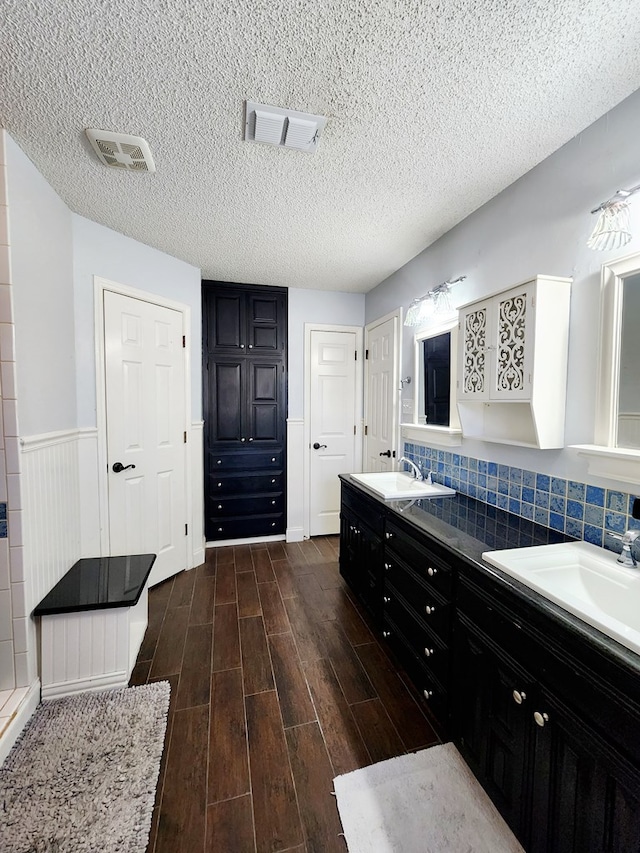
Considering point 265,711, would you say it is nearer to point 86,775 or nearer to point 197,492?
point 86,775

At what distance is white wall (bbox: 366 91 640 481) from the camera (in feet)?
4.36

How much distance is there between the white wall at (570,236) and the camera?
1.33 m

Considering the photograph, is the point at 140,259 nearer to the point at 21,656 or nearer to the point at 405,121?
the point at 405,121

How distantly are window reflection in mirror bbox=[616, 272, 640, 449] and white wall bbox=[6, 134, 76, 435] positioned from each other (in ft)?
8.06

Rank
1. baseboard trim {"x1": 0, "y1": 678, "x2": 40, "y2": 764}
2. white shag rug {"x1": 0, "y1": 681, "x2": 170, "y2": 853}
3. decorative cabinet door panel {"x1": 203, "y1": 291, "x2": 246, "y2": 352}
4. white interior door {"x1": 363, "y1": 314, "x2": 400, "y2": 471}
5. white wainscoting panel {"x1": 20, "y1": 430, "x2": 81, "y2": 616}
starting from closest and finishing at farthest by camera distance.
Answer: white shag rug {"x1": 0, "y1": 681, "x2": 170, "y2": 853} → baseboard trim {"x1": 0, "y1": 678, "x2": 40, "y2": 764} → white wainscoting panel {"x1": 20, "y1": 430, "x2": 81, "y2": 616} → white interior door {"x1": 363, "y1": 314, "x2": 400, "y2": 471} → decorative cabinet door panel {"x1": 203, "y1": 291, "x2": 246, "y2": 352}

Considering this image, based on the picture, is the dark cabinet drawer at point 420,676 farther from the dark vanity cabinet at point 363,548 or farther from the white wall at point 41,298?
the white wall at point 41,298

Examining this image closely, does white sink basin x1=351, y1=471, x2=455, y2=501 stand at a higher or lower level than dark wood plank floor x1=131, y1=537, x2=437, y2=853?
higher

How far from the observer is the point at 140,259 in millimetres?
2594

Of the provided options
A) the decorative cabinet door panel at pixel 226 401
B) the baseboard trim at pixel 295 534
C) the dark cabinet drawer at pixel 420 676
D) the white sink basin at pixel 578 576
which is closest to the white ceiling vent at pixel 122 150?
the decorative cabinet door panel at pixel 226 401

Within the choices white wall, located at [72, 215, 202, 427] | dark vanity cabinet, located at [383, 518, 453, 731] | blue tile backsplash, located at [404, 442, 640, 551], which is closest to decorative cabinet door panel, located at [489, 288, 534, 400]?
blue tile backsplash, located at [404, 442, 640, 551]

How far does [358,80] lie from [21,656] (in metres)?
2.69

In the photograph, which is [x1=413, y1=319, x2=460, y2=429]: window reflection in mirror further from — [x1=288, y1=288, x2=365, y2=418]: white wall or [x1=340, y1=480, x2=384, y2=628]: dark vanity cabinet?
[x1=288, y1=288, x2=365, y2=418]: white wall

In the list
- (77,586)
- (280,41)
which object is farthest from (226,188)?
(77,586)

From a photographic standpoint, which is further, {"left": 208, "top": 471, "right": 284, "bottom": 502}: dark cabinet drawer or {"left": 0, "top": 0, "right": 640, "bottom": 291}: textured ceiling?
{"left": 208, "top": 471, "right": 284, "bottom": 502}: dark cabinet drawer
